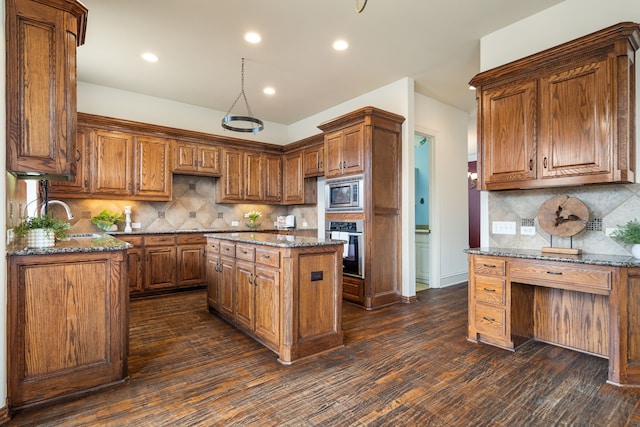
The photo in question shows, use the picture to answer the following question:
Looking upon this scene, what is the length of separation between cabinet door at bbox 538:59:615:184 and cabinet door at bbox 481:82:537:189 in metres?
0.09

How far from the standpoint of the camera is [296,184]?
626 cm

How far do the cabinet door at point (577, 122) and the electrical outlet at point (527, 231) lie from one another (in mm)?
608

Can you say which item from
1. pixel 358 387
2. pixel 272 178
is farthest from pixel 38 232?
pixel 272 178

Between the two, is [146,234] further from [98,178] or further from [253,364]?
[253,364]

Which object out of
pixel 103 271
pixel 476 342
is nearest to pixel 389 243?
pixel 476 342

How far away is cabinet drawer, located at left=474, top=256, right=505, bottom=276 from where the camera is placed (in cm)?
291

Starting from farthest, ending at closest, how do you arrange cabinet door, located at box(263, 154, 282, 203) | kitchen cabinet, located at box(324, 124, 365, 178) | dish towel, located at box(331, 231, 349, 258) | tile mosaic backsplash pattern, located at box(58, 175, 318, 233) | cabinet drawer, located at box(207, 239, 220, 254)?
cabinet door, located at box(263, 154, 282, 203)
tile mosaic backsplash pattern, located at box(58, 175, 318, 233)
dish towel, located at box(331, 231, 349, 258)
kitchen cabinet, located at box(324, 124, 365, 178)
cabinet drawer, located at box(207, 239, 220, 254)

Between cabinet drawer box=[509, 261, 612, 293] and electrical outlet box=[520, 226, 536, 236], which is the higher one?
electrical outlet box=[520, 226, 536, 236]

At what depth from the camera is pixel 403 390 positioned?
2230 mm

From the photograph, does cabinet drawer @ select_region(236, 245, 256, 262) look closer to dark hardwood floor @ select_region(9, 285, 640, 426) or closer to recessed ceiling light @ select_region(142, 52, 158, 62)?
dark hardwood floor @ select_region(9, 285, 640, 426)

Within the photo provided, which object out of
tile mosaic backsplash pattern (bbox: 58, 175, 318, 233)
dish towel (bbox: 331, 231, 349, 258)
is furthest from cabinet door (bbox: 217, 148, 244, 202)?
dish towel (bbox: 331, 231, 349, 258)

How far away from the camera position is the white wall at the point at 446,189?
5.27 m

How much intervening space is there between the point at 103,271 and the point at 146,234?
8.96 feet

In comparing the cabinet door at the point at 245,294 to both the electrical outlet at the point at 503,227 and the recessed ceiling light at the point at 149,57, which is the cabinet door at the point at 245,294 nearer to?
the electrical outlet at the point at 503,227
